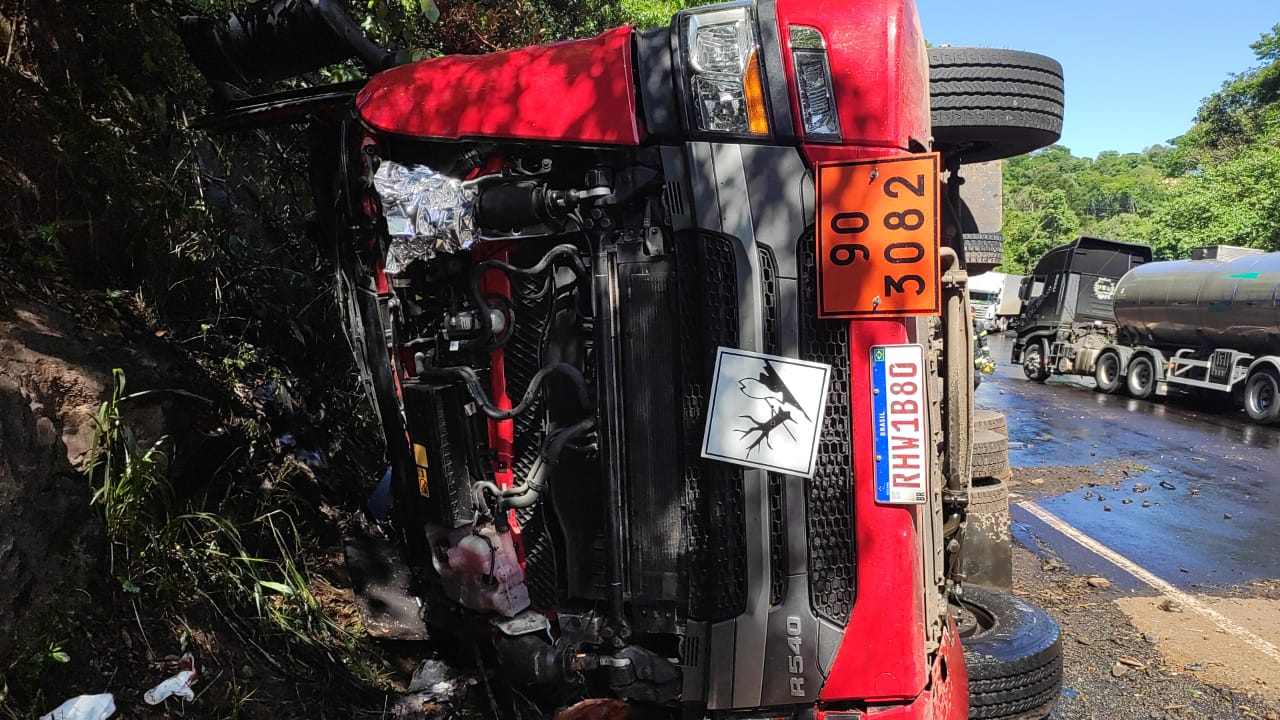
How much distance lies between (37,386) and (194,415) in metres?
0.74

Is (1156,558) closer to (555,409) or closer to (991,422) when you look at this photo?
(991,422)

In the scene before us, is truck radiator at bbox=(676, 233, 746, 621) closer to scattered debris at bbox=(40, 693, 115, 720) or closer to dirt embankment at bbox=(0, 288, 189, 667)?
scattered debris at bbox=(40, 693, 115, 720)

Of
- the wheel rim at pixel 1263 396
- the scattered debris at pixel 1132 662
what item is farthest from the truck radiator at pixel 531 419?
the wheel rim at pixel 1263 396

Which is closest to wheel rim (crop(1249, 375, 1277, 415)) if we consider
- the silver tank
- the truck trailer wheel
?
the silver tank

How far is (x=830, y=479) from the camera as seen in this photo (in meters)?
2.11

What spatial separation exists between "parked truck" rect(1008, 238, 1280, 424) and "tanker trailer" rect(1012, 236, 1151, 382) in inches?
17.6

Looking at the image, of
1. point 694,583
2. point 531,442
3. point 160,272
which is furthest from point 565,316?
point 160,272

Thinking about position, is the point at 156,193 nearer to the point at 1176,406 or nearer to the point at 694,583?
the point at 694,583

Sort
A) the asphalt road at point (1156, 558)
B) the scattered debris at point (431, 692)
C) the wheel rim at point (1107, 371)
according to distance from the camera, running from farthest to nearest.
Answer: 1. the wheel rim at point (1107, 371)
2. the asphalt road at point (1156, 558)
3. the scattered debris at point (431, 692)

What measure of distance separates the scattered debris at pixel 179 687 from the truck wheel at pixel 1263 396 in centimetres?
1379

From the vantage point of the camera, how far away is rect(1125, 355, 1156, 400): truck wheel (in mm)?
13672

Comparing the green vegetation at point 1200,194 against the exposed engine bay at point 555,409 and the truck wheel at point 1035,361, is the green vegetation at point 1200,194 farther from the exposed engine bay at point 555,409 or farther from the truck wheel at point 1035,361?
the exposed engine bay at point 555,409

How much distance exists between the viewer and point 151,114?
11.9ft

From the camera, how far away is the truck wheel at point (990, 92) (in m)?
3.00
